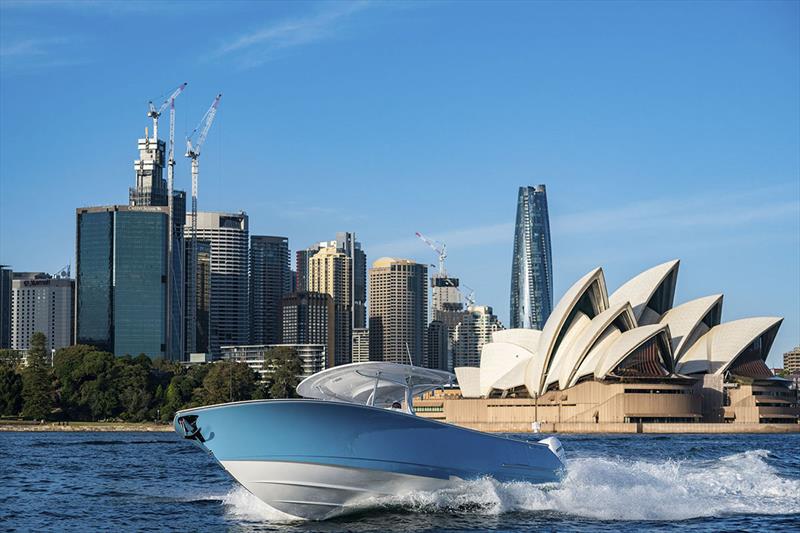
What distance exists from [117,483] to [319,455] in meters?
14.3

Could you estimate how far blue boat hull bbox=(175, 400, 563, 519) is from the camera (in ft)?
66.3

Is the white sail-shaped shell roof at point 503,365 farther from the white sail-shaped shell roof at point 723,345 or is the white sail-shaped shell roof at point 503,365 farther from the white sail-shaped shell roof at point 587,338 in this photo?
the white sail-shaped shell roof at point 723,345

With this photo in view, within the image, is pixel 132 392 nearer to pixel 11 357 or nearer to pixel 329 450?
pixel 11 357

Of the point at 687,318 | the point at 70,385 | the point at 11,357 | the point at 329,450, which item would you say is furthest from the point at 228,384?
the point at 329,450

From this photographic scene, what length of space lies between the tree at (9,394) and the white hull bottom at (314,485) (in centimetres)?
8873

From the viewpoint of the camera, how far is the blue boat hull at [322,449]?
20219 mm

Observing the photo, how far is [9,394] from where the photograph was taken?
339 feet

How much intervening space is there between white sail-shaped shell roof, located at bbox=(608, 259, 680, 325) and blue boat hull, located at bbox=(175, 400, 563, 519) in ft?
270

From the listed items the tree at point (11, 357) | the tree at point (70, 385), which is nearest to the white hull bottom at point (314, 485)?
the tree at point (70, 385)

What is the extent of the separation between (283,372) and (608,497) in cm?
9738

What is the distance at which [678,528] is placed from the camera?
21906 mm

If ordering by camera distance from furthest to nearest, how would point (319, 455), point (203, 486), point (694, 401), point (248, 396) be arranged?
point (248, 396) < point (694, 401) < point (203, 486) < point (319, 455)

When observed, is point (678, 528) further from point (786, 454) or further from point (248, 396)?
point (248, 396)

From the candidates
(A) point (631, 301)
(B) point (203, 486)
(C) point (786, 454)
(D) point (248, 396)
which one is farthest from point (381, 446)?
(D) point (248, 396)
